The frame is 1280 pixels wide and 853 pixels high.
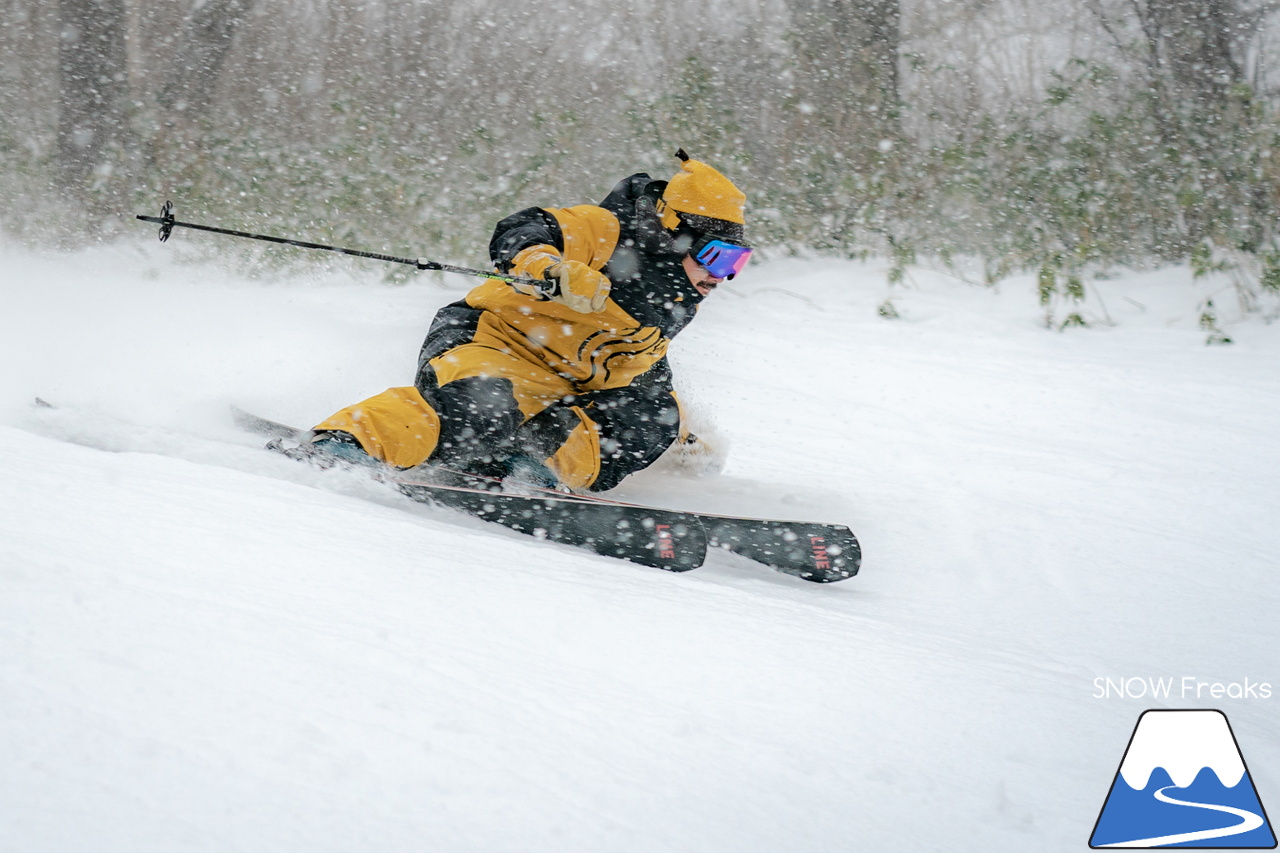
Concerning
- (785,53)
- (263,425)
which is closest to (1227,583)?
(263,425)

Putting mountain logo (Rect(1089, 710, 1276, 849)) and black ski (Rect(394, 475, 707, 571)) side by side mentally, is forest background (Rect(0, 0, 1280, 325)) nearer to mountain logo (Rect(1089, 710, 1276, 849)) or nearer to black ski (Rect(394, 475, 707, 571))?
black ski (Rect(394, 475, 707, 571))

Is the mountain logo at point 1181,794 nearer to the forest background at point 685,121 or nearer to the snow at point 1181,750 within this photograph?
the snow at point 1181,750

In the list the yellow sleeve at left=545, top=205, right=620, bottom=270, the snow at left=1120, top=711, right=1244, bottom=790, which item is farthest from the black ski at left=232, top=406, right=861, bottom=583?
the snow at left=1120, top=711, right=1244, bottom=790

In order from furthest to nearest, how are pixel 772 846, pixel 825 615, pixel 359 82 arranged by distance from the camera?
pixel 359 82 < pixel 825 615 < pixel 772 846

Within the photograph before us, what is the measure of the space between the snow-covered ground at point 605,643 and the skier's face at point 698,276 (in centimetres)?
65

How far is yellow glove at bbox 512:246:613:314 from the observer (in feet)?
7.84

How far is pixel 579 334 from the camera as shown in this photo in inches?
106

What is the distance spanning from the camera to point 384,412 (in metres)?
2.34

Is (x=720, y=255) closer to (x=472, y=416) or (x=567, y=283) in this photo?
(x=567, y=283)

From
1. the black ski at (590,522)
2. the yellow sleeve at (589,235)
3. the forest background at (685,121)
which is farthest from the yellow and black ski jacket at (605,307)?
the forest background at (685,121)

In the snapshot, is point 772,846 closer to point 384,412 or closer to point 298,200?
point 384,412

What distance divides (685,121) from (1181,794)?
5.41m

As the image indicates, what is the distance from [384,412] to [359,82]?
5236 mm

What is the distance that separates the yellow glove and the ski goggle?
1.02ft
